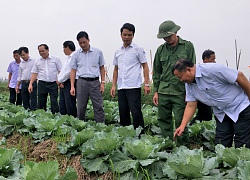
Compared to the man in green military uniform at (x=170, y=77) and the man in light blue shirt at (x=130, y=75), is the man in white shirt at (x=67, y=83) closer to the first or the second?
the man in light blue shirt at (x=130, y=75)

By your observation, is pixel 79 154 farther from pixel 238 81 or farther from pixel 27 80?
pixel 27 80

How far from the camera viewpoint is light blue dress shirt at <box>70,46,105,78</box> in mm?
4609

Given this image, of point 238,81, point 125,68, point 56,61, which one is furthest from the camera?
point 56,61

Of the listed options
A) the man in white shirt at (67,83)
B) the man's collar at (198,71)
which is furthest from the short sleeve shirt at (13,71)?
the man's collar at (198,71)

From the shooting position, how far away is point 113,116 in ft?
19.0

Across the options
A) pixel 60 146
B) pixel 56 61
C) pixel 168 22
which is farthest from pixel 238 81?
pixel 56 61

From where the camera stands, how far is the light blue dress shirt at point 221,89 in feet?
8.91

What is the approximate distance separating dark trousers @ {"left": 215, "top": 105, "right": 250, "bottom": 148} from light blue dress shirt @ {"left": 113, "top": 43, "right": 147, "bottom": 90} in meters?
1.39

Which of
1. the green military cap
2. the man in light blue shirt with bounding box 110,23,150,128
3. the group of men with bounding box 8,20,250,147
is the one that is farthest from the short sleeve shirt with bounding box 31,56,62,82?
the green military cap

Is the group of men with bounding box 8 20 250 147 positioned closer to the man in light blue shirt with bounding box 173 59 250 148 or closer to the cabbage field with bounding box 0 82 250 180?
the man in light blue shirt with bounding box 173 59 250 148

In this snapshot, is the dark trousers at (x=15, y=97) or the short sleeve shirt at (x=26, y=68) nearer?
the short sleeve shirt at (x=26, y=68)

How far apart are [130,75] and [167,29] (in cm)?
94

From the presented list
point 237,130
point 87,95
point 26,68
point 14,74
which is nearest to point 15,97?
point 14,74

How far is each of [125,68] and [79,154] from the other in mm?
1540
